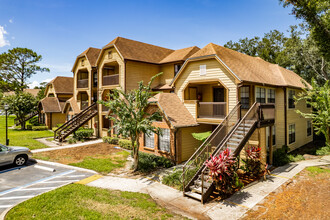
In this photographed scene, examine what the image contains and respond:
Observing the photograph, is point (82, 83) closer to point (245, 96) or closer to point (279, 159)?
point (245, 96)

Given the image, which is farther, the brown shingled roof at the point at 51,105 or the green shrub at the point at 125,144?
the brown shingled roof at the point at 51,105

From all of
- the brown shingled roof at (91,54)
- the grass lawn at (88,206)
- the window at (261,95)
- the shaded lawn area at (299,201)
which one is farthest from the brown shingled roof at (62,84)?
the shaded lawn area at (299,201)

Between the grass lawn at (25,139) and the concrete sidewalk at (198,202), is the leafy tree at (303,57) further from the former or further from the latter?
the grass lawn at (25,139)

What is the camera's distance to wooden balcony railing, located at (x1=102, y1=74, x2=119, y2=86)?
23859 millimetres

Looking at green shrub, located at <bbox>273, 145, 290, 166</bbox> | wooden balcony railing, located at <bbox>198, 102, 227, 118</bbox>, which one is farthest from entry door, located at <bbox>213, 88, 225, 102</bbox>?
green shrub, located at <bbox>273, 145, 290, 166</bbox>

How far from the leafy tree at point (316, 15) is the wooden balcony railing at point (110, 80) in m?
18.0

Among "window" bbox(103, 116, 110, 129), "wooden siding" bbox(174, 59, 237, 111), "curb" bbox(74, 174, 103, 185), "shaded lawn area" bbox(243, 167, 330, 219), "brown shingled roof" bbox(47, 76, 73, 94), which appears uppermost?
"brown shingled roof" bbox(47, 76, 73, 94)

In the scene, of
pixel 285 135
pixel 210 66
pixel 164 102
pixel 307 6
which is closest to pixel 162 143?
pixel 164 102

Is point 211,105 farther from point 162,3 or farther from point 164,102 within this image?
point 162,3

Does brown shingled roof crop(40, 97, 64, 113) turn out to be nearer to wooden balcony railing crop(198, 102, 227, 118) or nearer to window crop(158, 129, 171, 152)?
window crop(158, 129, 171, 152)

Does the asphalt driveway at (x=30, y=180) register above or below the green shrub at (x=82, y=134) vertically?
below

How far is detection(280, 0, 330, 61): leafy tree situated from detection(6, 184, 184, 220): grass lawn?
20.5m

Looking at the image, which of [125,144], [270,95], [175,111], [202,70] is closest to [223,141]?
[175,111]

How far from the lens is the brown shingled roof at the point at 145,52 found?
77.7ft
